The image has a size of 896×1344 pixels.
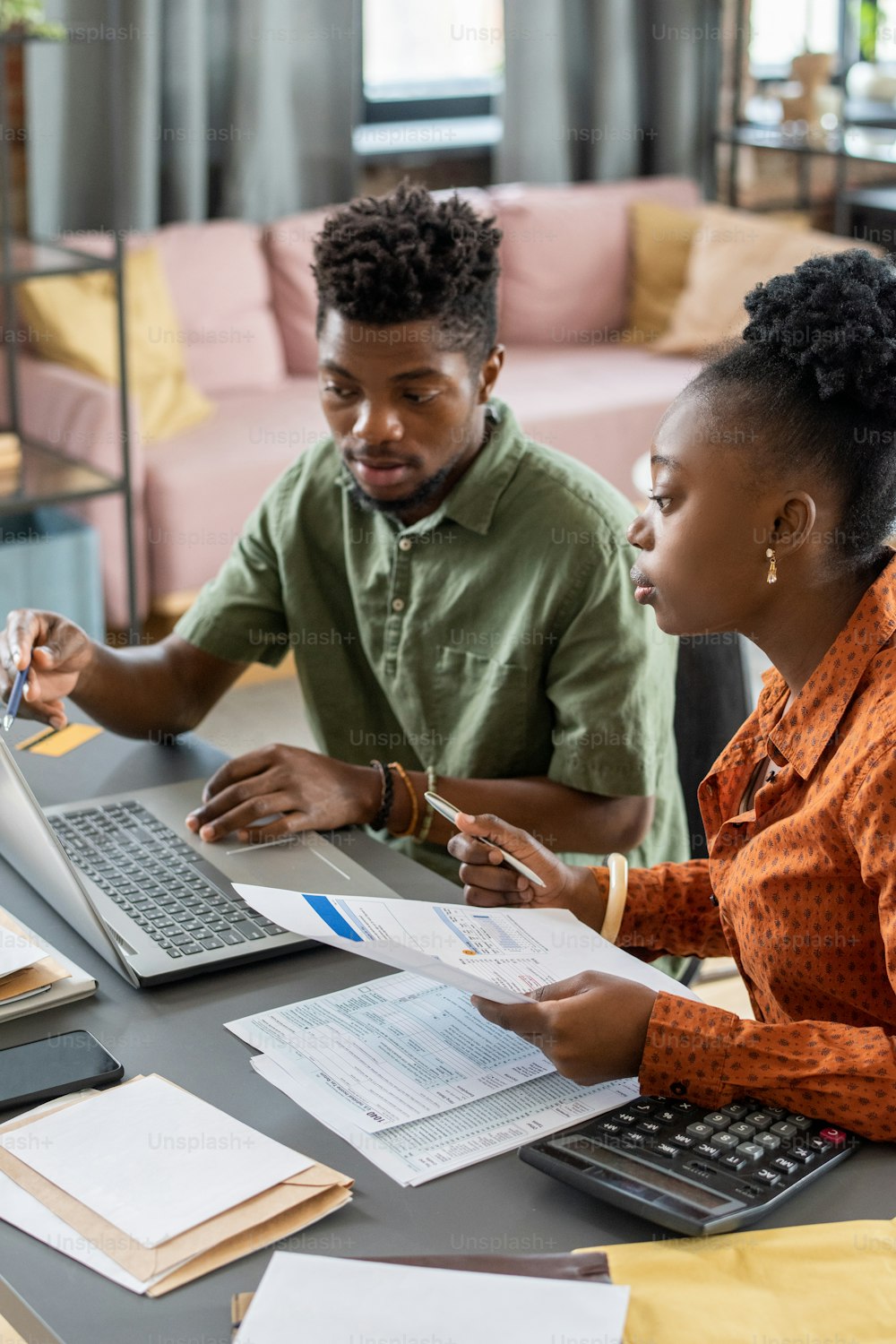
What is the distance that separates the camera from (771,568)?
1.11 m

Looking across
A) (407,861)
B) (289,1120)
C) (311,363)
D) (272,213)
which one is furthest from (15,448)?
(289,1120)

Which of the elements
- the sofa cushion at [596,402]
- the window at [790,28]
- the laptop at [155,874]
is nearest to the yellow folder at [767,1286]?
the laptop at [155,874]

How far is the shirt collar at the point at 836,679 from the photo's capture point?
1.10 m

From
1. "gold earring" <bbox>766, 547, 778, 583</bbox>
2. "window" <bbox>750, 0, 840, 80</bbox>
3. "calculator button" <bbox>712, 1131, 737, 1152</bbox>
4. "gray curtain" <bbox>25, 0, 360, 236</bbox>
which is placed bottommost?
"calculator button" <bbox>712, 1131, 737, 1152</bbox>

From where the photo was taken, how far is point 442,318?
1.60 m

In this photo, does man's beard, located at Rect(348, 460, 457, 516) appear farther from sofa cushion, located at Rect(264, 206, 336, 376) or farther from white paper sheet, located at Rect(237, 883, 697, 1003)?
sofa cushion, located at Rect(264, 206, 336, 376)

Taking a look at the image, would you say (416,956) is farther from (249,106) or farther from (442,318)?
(249,106)

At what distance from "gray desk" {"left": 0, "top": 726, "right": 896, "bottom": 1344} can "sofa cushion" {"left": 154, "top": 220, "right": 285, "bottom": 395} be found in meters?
2.98

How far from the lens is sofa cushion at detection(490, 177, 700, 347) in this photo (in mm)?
4609

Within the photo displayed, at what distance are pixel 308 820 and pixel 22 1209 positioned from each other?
0.57 meters

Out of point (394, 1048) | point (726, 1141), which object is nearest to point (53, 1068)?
point (394, 1048)

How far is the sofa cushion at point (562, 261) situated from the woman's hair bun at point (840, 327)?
3.55 m

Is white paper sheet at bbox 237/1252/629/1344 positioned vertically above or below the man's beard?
below

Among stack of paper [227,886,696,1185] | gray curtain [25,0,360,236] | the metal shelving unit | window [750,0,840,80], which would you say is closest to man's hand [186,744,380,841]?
stack of paper [227,886,696,1185]
